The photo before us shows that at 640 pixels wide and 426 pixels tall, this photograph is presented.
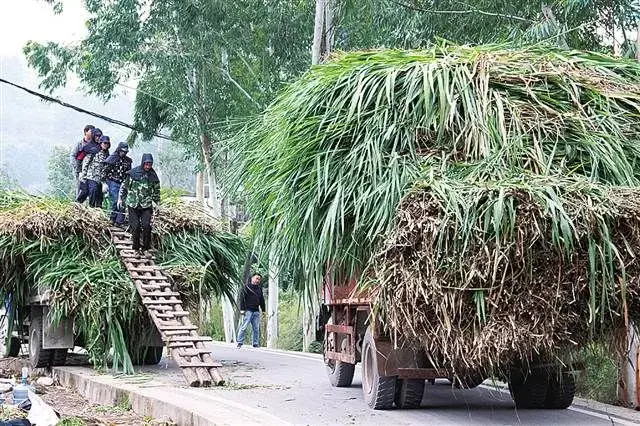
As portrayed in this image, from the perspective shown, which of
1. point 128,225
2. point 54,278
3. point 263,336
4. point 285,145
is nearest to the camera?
point 285,145

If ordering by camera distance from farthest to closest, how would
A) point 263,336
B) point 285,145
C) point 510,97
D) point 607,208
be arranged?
point 263,336 → point 285,145 → point 510,97 → point 607,208

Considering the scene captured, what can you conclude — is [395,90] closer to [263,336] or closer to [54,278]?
[54,278]

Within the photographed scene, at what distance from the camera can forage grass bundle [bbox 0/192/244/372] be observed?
11.4 meters

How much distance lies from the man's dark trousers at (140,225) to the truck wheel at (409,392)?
506 cm

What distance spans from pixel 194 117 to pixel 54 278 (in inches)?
478

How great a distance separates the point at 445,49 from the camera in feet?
27.9

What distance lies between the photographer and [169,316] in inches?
441

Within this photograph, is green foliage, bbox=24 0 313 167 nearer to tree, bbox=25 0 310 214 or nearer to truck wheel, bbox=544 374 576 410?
tree, bbox=25 0 310 214

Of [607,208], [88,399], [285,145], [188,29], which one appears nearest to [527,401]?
[607,208]

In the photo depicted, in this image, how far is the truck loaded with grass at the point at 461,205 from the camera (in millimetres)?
6500

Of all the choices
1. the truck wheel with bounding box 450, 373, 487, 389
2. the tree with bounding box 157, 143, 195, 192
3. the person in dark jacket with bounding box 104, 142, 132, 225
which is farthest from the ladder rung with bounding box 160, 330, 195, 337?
the tree with bounding box 157, 143, 195, 192

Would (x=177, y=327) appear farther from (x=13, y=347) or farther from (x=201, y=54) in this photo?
(x=201, y=54)

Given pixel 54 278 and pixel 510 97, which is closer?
pixel 510 97

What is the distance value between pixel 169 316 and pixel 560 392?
16.4ft
